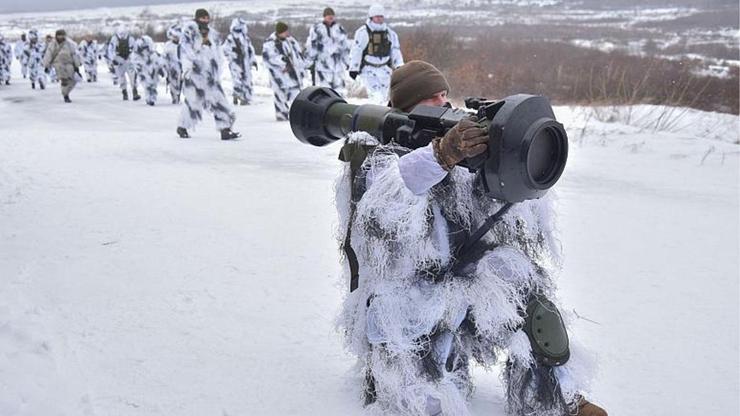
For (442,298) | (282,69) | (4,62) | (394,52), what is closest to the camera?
Answer: (442,298)

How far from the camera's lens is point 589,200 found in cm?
530

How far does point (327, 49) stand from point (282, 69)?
207 centimetres

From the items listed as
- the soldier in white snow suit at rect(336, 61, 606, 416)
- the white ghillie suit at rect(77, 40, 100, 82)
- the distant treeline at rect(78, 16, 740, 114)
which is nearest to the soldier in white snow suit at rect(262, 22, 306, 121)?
the distant treeline at rect(78, 16, 740, 114)

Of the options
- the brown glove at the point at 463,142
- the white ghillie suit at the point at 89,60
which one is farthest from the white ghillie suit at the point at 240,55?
the white ghillie suit at the point at 89,60

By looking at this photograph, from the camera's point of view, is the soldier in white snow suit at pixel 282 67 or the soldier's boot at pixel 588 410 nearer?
the soldier's boot at pixel 588 410

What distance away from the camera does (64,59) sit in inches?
500

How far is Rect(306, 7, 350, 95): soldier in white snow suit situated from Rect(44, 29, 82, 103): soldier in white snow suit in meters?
4.70

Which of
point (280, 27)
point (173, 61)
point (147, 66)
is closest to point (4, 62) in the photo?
point (147, 66)

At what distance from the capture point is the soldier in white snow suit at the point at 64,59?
12.6m

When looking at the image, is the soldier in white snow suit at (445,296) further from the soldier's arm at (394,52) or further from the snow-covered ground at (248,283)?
the soldier's arm at (394,52)

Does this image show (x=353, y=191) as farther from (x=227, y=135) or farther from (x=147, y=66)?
(x=147, y=66)

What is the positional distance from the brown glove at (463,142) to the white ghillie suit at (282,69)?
8063mm

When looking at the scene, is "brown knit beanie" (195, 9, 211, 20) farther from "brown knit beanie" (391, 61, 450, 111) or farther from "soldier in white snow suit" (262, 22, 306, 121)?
"brown knit beanie" (391, 61, 450, 111)

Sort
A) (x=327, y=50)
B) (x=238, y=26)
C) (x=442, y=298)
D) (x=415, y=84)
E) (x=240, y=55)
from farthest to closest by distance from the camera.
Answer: (x=327, y=50) < (x=240, y=55) < (x=238, y=26) < (x=415, y=84) < (x=442, y=298)
